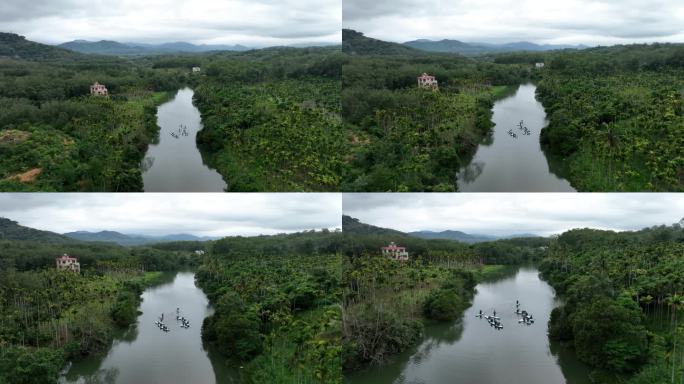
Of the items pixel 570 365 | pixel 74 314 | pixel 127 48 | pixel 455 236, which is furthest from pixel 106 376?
pixel 570 365

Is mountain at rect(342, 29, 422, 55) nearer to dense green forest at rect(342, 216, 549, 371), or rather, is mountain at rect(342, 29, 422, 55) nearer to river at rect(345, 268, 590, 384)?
dense green forest at rect(342, 216, 549, 371)

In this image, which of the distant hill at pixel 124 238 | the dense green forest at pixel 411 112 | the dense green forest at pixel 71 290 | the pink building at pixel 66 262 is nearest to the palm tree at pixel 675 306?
the dense green forest at pixel 411 112

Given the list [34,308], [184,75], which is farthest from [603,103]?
[34,308]

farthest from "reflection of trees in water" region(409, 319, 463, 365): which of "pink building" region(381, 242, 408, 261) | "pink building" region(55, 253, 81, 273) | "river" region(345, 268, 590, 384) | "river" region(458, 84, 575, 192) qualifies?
"pink building" region(55, 253, 81, 273)

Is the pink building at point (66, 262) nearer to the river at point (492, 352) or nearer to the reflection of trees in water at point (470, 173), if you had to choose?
the river at point (492, 352)

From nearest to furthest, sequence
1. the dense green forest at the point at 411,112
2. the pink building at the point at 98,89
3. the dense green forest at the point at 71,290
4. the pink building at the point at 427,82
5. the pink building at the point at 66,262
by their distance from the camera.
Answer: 1. the dense green forest at the point at 411,112
2. the pink building at the point at 427,82
3. the pink building at the point at 98,89
4. the dense green forest at the point at 71,290
5. the pink building at the point at 66,262

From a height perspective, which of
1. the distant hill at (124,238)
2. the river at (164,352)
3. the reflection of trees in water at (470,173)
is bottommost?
the river at (164,352)

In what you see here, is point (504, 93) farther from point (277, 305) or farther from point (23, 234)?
point (23, 234)
